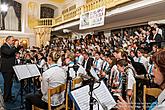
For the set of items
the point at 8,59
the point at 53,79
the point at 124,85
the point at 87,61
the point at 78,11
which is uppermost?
the point at 78,11

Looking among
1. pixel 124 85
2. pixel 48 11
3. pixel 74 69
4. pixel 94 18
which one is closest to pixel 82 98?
pixel 74 69

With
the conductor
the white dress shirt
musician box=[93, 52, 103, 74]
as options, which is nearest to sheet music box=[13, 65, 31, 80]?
the conductor

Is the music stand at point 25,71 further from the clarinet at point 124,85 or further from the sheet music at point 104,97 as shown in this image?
the sheet music at point 104,97

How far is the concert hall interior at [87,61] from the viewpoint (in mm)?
2725

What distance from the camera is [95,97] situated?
103 inches

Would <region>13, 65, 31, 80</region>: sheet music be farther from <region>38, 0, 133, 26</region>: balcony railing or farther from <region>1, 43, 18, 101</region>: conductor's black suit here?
<region>38, 0, 133, 26</region>: balcony railing

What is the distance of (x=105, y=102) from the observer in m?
2.66

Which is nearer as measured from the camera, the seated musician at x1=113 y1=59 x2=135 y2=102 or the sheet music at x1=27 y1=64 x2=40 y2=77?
the seated musician at x1=113 y1=59 x2=135 y2=102

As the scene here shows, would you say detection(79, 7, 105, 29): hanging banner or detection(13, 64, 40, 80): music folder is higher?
detection(79, 7, 105, 29): hanging banner

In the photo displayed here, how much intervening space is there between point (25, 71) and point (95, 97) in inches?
108

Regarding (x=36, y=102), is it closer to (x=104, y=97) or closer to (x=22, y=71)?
(x=22, y=71)

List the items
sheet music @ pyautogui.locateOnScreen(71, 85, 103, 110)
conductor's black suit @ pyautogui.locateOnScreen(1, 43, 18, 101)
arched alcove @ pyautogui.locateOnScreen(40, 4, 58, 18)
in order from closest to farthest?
sheet music @ pyautogui.locateOnScreen(71, 85, 103, 110) < conductor's black suit @ pyautogui.locateOnScreen(1, 43, 18, 101) < arched alcove @ pyautogui.locateOnScreen(40, 4, 58, 18)

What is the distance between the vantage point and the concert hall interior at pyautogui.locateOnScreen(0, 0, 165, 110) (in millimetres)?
2725

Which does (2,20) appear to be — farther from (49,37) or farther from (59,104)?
(59,104)
